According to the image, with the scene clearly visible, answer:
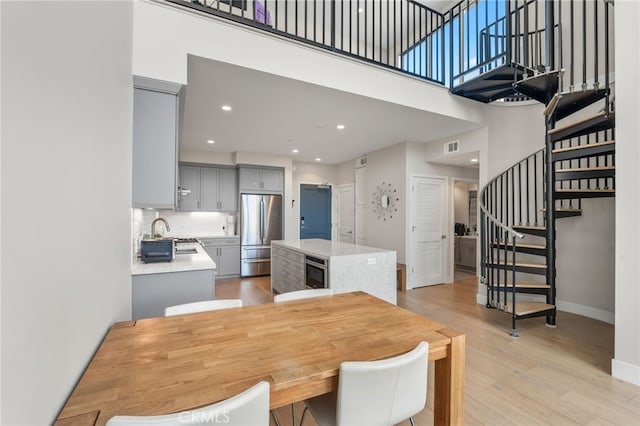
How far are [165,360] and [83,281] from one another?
1.41 ft

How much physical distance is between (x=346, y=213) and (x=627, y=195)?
518 cm

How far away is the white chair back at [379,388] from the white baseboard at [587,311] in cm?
380

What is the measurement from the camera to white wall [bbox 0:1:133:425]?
0.62m

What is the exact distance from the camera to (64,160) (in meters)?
0.89

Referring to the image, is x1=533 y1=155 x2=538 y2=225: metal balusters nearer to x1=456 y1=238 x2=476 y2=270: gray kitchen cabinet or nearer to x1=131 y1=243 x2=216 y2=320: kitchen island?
x1=456 y1=238 x2=476 y2=270: gray kitchen cabinet

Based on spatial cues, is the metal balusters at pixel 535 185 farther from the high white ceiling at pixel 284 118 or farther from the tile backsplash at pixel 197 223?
the tile backsplash at pixel 197 223

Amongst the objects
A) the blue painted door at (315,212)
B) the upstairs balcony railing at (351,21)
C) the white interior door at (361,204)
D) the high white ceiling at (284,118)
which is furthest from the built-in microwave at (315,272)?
the blue painted door at (315,212)

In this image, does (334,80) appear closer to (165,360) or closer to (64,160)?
(64,160)

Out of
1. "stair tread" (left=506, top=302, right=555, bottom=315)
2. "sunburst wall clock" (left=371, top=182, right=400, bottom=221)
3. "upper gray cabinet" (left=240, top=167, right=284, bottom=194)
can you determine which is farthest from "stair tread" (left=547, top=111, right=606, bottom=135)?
"upper gray cabinet" (left=240, top=167, right=284, bottom=194)

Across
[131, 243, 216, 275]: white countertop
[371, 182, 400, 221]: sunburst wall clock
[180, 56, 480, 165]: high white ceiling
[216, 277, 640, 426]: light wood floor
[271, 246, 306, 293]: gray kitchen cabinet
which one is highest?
[180, 56, 480, 165]: high white ceiling

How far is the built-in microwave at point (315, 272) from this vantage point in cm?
341

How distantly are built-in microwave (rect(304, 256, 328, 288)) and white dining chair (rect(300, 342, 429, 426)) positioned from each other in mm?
2137

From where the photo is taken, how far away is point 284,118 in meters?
3.98

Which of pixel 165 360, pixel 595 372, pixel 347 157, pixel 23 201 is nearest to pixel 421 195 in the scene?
pixel 347 157
